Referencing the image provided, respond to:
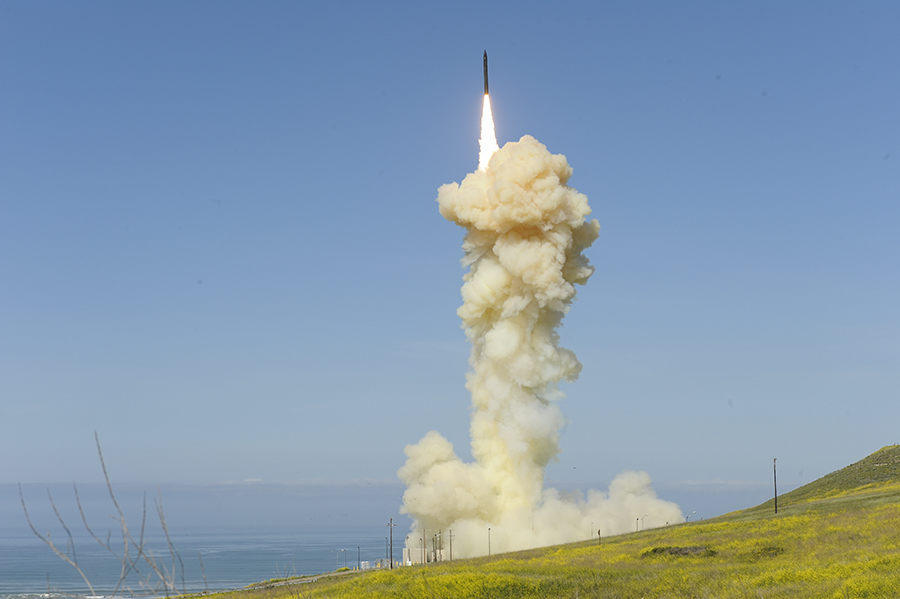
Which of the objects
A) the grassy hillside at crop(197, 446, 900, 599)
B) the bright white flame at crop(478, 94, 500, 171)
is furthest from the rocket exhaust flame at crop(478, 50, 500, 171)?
the grassy hillside at crop(197, 446, 900, 599)

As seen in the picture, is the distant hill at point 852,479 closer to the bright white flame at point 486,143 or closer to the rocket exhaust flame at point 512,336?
the rocket exhaust flame at point 512,336

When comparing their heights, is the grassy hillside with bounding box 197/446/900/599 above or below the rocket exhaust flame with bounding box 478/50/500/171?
below

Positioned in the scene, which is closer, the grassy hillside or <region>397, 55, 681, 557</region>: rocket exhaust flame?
the grassy hillside

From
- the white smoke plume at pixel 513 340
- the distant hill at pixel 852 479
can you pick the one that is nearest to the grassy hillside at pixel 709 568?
the white smoke plume at pixel 513 340

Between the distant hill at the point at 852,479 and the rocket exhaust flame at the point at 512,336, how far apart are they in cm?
A: 2825

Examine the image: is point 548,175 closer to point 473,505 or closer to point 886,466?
point 473,505

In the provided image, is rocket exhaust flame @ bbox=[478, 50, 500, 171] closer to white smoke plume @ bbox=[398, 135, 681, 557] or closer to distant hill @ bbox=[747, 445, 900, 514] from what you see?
white smoke plume @ bbox=[398, 135, 681, 557]

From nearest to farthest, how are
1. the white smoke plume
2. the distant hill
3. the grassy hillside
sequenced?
the grassy hillside, the white smoke plume, the distant hill

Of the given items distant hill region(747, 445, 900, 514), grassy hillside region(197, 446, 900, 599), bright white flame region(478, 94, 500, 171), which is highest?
bright white flame region(478, 94, 500, 171)

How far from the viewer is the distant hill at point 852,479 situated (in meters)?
94.1

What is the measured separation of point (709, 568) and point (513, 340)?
39131 millimetres

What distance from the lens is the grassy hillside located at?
1201 inches

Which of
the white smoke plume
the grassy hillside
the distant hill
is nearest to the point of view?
the grassy hillside

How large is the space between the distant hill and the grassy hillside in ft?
98.5
